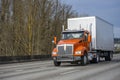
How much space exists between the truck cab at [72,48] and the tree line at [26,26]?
27.2 m

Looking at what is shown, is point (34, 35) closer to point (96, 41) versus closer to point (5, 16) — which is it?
point (5, 16)

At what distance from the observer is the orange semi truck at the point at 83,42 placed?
27094mm

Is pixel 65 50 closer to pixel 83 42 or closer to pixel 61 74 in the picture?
A: pixel 83 42

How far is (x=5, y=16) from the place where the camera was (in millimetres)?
60281

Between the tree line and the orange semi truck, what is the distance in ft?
66.2

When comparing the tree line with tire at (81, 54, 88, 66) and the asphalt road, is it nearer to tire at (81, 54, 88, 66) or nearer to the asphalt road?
tire at (81, 54, 88, 66)

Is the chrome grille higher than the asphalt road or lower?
higher

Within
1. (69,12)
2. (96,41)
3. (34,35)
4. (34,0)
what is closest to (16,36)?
(34,35)

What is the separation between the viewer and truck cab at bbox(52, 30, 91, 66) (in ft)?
88.4

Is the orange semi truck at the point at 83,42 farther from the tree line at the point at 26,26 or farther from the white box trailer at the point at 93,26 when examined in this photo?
the tree line at the point at 26,26

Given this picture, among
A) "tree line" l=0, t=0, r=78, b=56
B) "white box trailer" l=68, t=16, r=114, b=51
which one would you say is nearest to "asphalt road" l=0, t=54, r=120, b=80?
"white box trailer" l=68, t=16, r=114, b=51

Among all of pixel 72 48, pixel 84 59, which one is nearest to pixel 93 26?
pixel 84 59

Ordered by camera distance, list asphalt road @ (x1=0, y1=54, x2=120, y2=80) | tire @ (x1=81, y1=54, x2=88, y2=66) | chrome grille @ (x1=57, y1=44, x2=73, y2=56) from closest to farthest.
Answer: asphalt road @ (x1=0, y1=54, x2=120, y2=80) < chrome grille @ (x1=57, y1=44, x2=73, y2=56) < tire @ (x1=81, y1=54, x2=88, y2=66)

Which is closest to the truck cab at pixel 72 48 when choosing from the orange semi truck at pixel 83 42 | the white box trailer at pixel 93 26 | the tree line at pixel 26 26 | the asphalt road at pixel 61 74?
the orange semi truck at pixel 83 42
